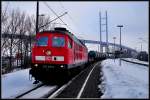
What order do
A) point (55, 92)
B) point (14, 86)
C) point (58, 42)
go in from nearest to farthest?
point (55, 92) < point (14, 86) < point (58, 42)

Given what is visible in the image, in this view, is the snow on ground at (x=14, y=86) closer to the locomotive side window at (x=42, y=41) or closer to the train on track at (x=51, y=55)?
the train on track at (x=51, y=55)

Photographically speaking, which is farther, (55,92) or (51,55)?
(51,55)

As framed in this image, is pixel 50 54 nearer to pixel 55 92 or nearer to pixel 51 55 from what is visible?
pixel 51 55

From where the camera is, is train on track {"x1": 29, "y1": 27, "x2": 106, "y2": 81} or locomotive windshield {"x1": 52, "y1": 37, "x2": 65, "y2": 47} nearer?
train on track {"x1": 29, "y1": 27, "x2": 106, "y2": 81}

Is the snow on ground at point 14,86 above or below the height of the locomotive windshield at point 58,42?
below

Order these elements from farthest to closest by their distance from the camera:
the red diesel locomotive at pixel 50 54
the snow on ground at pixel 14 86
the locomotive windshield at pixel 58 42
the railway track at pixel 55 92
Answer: the locomotive windshield at pixel 58 42 < the red diesel locomotive at pixel 50 54 < the snow on ground at pixel 14 86 < the railway track at pixel 55 92

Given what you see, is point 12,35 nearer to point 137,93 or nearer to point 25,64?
point 25,64

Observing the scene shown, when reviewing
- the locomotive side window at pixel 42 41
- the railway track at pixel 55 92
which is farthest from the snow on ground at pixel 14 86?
the locomotive side window at pixel 42 41

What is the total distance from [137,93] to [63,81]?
909 centimetres

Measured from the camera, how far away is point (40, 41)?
2272 cm

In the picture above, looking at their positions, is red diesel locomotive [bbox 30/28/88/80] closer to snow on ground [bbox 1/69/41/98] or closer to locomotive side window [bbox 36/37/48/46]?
locomotive side window [bbox 36/37/48/46]

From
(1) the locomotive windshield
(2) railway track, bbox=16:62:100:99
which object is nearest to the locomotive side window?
(1) the locomotive windshield

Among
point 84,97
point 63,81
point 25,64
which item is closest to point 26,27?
point 25,64

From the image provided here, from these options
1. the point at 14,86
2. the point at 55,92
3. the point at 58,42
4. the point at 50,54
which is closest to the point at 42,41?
the point at 58,42
